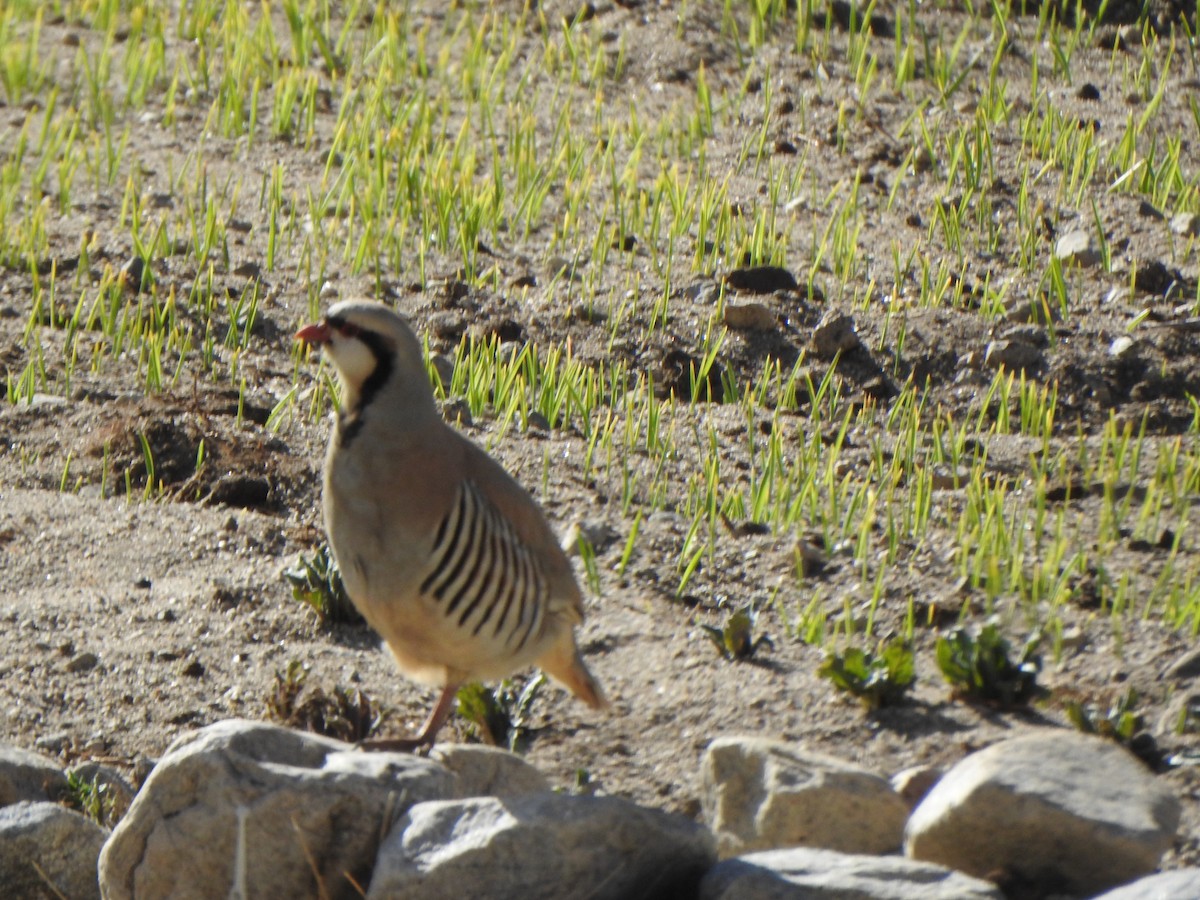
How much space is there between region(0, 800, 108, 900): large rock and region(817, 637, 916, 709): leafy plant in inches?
68.6

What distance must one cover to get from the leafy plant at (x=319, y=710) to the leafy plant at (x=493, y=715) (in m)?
0.24

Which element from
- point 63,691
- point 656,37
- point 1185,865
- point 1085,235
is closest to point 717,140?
point 656,37

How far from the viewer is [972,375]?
19.8 feet

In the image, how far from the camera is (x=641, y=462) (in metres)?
5.62

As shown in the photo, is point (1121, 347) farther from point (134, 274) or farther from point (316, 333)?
point (134, 274)

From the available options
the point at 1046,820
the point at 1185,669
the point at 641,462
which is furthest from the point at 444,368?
the point at 1046,820

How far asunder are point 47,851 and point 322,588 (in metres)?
1.22

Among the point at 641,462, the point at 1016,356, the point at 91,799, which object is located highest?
the point at 1016,356

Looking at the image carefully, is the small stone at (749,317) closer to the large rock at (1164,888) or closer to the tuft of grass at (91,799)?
the tuft of grass at (91,799)

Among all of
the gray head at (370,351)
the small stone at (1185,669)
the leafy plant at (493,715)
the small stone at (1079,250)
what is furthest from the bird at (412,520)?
the small stone at (1079,250)

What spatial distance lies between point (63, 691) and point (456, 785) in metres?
1.37

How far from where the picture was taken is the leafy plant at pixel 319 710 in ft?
14.5

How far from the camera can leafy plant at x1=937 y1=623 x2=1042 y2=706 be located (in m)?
4.16

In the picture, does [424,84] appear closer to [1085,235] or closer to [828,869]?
[1085,235]
